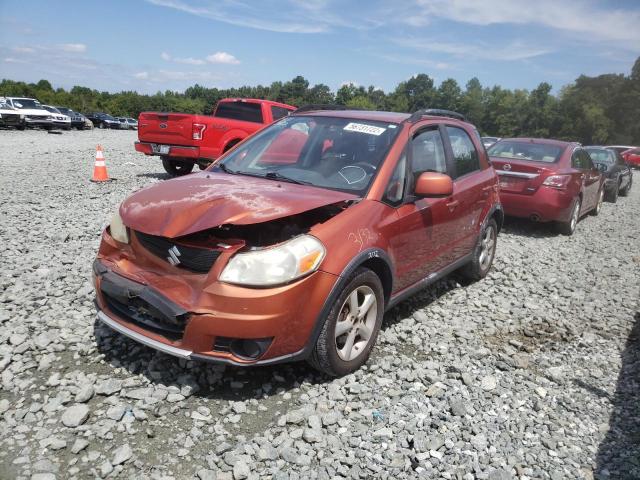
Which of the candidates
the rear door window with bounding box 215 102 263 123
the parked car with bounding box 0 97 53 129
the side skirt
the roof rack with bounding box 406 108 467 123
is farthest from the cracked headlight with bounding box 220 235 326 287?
the parked car with bounding box 0 97 53 129

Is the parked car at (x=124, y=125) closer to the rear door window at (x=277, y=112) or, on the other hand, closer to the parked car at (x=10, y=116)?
the parked car at (x=10, y=116)

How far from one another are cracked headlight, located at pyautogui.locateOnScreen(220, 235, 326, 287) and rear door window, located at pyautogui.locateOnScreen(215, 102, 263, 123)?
29.0ft

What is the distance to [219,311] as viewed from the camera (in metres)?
2.72

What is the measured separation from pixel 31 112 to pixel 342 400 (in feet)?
109

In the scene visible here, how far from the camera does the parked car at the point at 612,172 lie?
45.8 ft

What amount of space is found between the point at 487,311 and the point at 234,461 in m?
3.15

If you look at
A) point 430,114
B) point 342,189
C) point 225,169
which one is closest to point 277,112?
point 430,114

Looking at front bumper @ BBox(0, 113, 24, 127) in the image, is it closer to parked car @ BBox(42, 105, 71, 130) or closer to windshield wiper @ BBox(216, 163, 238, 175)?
parked car @ BBox(42, 105, 71, 130)

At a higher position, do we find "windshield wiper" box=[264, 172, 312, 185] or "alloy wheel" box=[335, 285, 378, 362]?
"windshield wiper" box=[264, 172, 312, 185]

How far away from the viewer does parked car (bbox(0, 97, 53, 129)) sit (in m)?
29.8

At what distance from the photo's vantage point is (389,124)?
13.5 ft

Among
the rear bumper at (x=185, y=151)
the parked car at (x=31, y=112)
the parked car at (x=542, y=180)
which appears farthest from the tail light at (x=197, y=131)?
the parked car at (x=31, y=112)

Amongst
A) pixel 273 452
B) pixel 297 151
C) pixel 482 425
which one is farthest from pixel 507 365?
pixel 297 151

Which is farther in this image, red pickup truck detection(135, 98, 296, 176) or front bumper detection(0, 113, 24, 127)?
front bumper detection(0, 113, 24, 127)
